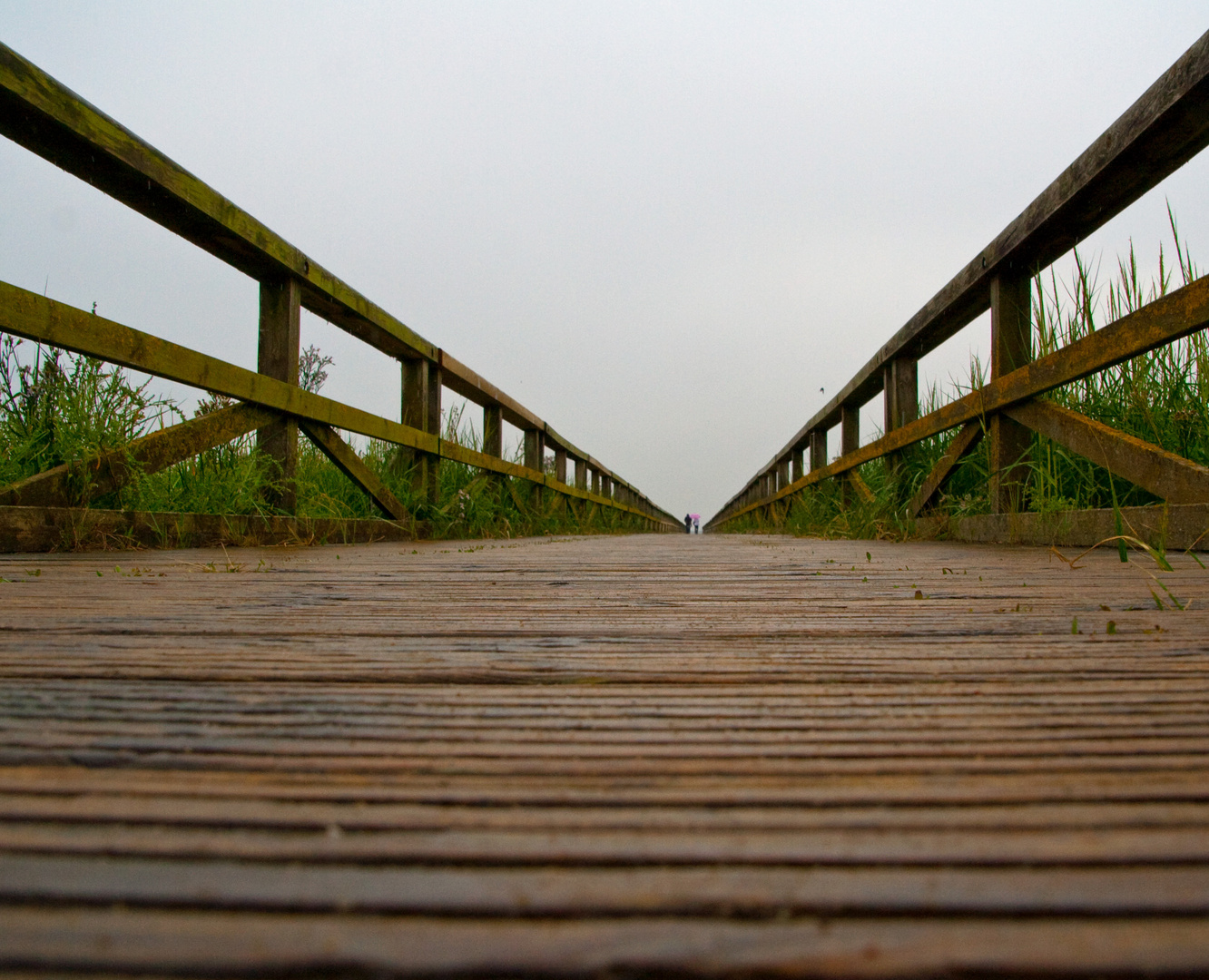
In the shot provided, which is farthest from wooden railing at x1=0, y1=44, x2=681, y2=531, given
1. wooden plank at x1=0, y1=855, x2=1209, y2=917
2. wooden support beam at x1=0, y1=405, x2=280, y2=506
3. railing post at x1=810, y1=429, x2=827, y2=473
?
railing post at x1=810, y1=429, x2=827, y2=473

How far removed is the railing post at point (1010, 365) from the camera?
9.18ft

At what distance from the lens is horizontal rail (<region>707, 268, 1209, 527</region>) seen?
1.78m

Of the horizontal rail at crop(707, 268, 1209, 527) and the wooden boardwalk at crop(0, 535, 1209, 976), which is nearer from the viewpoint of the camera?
A: the wooden boardwalk at crop(0, 535, 1209, 976)

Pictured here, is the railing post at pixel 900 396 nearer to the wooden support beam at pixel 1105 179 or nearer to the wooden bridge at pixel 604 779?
the wooden support beam at pixel 1105 179

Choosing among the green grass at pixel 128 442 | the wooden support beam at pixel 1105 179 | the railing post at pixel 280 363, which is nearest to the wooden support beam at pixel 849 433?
the wooden support beam at pixel 1105 179

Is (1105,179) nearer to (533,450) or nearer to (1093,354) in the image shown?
(1093,354)

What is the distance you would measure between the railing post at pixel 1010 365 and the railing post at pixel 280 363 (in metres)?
2.80


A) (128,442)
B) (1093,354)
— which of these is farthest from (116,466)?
(1093,354)

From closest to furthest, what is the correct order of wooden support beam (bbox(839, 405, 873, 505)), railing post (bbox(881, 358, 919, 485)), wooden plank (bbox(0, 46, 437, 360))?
wooden plank (bbox(0, 46, 437, 360)), railing post (bbox(881, 358, 919, 485)), wooden support beam (bbox(839, 405, 873, 505))

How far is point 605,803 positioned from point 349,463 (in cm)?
325

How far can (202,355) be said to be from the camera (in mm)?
2463

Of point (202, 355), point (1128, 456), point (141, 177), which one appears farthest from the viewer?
point (202, 355)

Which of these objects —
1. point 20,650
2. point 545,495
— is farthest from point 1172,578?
point 545,495

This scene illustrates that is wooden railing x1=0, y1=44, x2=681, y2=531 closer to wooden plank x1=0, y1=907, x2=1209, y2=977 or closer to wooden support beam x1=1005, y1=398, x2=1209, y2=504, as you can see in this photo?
wooden plank x1=0, y1=907, x2=1209, y2=977
